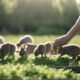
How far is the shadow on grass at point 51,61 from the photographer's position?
1570 cm

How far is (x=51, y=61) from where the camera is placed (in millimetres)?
15992

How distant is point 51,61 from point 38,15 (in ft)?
171

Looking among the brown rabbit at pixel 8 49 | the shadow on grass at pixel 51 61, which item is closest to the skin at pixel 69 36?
the shadow on grass at pixel 51 61

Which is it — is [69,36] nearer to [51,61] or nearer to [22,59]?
[51,61]

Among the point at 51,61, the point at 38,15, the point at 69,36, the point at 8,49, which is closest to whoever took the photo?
the point at 69,36

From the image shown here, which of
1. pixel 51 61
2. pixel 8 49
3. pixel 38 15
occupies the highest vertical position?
pixel 38 15

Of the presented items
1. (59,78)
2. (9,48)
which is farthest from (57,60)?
(59,78)

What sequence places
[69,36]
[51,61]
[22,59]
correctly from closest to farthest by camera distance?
[69,36] < [51,61] < [22,59]

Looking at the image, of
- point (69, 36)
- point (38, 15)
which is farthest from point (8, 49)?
point (38, 15)

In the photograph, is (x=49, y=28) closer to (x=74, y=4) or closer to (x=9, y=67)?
(x=74, y=4)

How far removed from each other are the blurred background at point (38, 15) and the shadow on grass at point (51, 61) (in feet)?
152

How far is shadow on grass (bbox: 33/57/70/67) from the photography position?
51.5 ft

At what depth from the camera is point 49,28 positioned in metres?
64.2

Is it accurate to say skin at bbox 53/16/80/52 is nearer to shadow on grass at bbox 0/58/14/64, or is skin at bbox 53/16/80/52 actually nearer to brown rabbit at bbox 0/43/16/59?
shadow on grass at bbox 0/58/14/64
